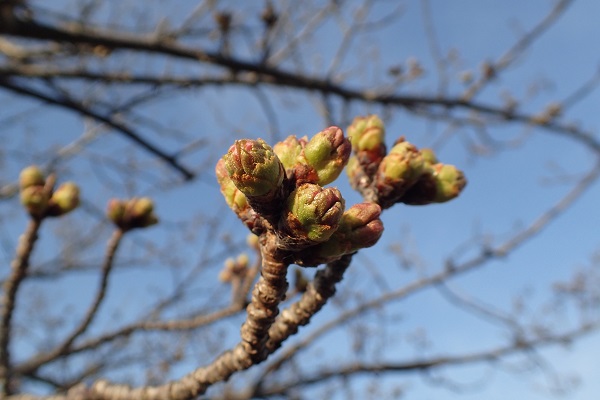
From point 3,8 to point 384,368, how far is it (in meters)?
4.94

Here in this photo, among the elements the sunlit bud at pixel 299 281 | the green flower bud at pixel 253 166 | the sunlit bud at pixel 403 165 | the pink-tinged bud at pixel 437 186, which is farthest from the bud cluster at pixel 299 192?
the sunlit bud at pixel 299 281

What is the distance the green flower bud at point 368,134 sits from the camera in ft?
4.10

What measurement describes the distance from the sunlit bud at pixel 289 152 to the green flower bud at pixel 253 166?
13cm

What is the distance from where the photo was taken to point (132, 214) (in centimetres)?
218

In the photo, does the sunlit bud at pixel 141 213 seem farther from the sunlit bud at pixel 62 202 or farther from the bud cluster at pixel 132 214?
the sunlit bud at pixel 62 202

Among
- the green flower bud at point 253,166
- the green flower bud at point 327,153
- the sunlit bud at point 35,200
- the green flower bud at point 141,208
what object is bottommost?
Answer: the green flower bud at point 253,166

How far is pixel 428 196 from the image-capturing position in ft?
4.09

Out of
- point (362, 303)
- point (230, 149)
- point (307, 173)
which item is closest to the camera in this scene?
point (230, 149)

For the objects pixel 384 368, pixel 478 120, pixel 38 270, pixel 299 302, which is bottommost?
pixel 299 302

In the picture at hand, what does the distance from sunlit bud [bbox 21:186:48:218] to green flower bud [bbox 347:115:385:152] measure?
4.48 ft

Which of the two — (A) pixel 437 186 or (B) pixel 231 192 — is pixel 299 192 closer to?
(B) pixel 231 192

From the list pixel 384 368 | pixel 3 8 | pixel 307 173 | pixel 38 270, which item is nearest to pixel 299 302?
pixel 307 173

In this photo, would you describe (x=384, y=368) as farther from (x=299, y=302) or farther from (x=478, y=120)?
(x=299, y=302)

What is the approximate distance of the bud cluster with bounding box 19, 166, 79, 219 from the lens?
6.37ft
